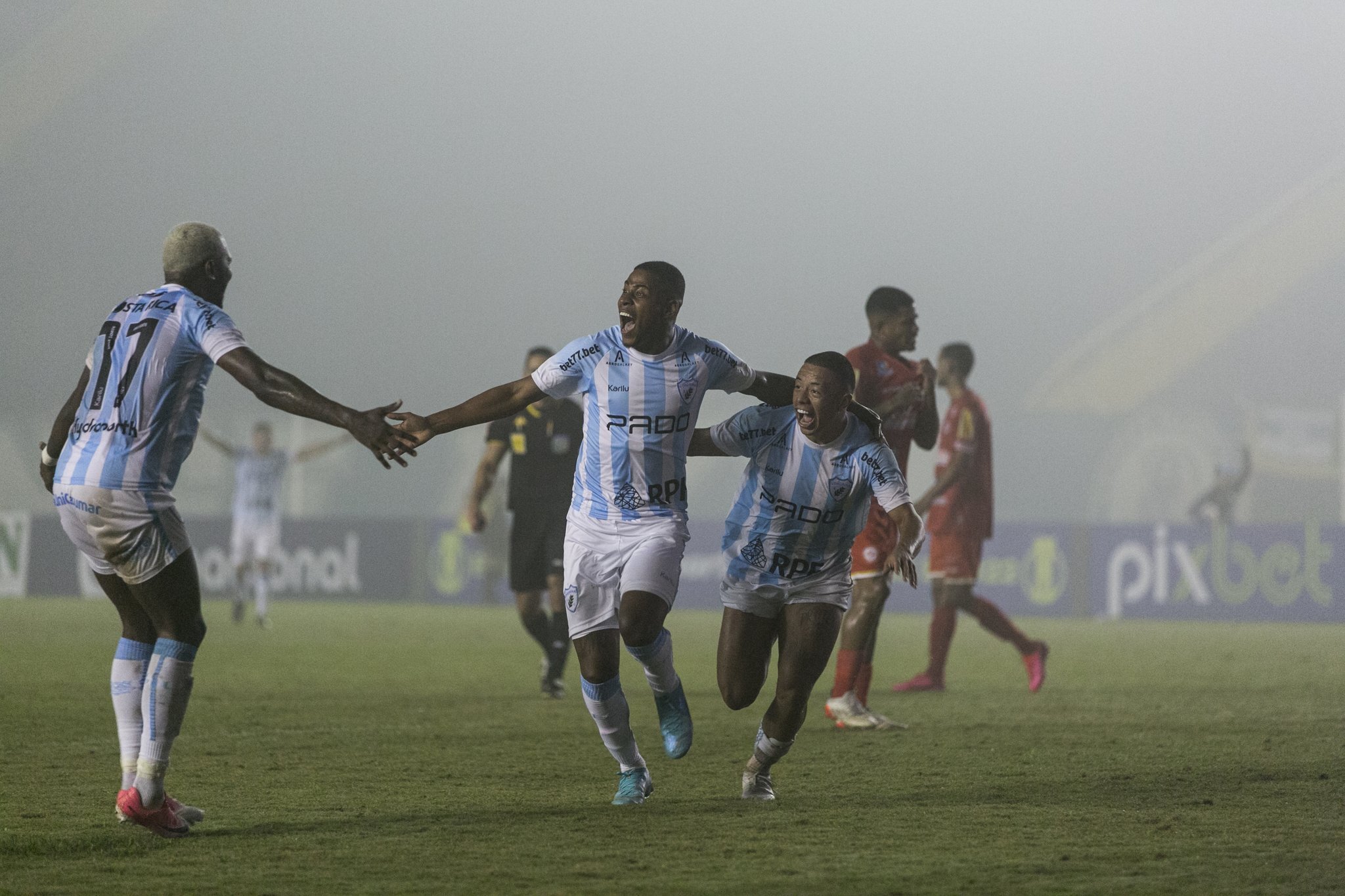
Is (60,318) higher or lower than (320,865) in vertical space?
higher

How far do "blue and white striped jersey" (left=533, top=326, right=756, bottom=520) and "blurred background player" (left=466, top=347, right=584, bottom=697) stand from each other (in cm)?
446

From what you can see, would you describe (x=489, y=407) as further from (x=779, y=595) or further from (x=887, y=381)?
(x=887, y=381)

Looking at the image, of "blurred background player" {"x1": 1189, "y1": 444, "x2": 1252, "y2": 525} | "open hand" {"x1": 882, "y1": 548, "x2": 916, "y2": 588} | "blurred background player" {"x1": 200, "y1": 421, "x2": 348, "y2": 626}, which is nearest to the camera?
"open hand" {"x1": 882, "y1": 548, "x2": 916, "y2": 588}

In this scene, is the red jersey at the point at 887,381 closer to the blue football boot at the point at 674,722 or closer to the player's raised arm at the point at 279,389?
the blue football boot at the point at 674,722

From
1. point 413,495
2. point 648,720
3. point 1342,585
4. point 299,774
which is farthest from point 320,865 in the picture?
point 413,495

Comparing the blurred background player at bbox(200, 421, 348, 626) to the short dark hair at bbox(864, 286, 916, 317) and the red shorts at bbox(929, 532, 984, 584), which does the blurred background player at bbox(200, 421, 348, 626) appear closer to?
the red shorts at bbox(929, 532, 984, 584)

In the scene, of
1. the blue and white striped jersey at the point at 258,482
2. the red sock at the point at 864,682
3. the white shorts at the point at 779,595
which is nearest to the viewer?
the white shorts at the point at 779,595

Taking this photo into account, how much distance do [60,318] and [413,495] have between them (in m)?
7.40

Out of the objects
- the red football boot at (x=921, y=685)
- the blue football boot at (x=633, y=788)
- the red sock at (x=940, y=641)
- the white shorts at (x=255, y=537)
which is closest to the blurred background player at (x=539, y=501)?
the red football boot at (x=921, y=685)

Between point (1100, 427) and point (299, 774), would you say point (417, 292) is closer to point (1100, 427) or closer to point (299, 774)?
point (1100, 427)

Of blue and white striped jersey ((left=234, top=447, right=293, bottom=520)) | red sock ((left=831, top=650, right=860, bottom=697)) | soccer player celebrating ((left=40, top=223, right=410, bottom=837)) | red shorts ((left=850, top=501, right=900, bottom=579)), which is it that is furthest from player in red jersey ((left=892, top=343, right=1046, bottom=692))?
blue and white striped jersey ((left=234, top=447, right=293, bottom=520))

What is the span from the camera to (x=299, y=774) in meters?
6.54

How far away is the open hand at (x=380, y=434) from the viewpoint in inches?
205

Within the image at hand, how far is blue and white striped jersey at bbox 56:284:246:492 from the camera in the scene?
5.00 metres
